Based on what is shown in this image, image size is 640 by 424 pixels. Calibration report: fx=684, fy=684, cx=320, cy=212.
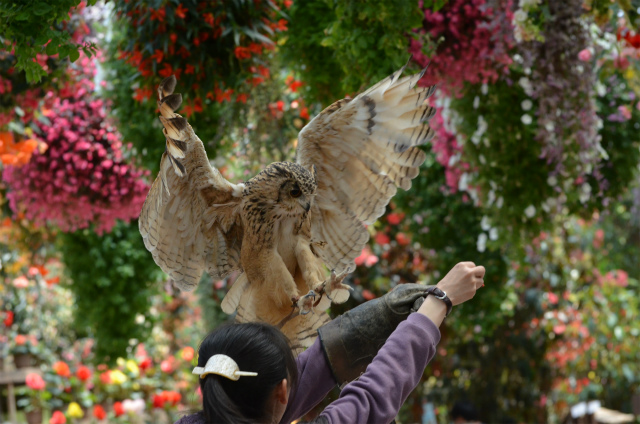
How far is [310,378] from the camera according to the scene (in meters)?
1.14

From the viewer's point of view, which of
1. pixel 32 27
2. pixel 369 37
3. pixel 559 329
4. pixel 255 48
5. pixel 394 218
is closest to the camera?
pixel 32 27

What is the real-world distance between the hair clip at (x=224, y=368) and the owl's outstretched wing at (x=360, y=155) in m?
0.40

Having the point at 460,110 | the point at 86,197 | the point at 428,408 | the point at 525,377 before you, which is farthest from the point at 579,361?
the point at 86,197

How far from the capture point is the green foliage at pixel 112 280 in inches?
129

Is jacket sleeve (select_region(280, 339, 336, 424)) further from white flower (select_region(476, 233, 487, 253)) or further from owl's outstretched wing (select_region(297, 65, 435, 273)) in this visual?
white flower (select_region(476, 233, 487, 253))

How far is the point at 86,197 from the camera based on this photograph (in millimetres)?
2697

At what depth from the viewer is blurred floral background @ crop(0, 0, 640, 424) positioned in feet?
6.18

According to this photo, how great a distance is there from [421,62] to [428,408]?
3659 mm

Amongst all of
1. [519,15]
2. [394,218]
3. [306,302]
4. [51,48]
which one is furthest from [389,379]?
[394,218]

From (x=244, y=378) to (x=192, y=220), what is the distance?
Answer: 15.7 inches

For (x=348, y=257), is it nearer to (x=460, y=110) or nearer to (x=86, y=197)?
(x=460, y=110)

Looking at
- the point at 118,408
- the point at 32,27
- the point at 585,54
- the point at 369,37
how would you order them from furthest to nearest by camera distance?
the point at 118,408, the point at 585,54, the point at 369,37, the point at 32,27

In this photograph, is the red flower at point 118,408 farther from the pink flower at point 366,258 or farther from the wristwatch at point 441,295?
the wristwatch at point 441,295

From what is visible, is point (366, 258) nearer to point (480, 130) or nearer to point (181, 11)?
point (480, 130)
